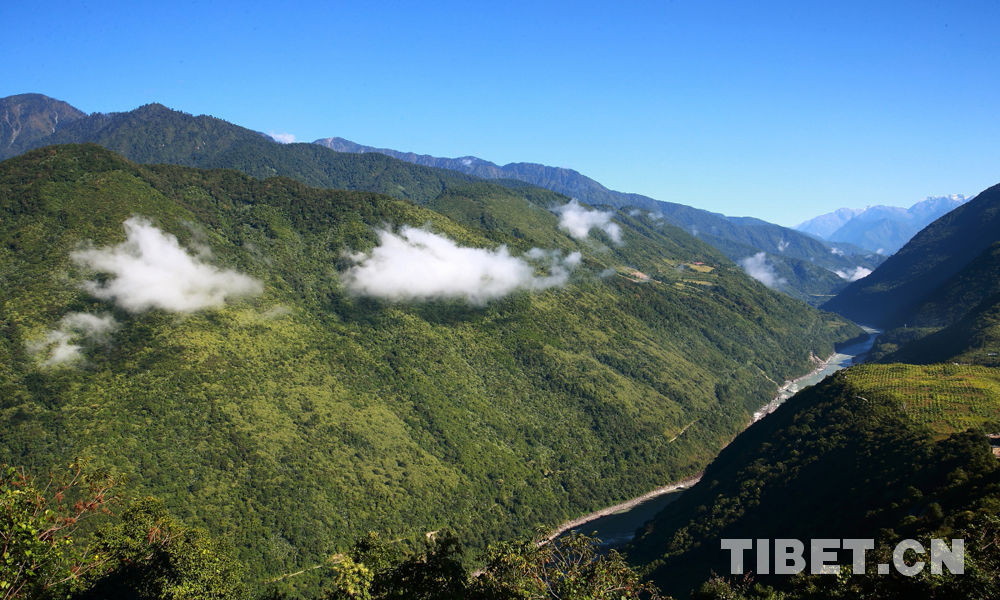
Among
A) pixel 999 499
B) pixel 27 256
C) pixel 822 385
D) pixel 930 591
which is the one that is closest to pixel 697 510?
pixel 822 385

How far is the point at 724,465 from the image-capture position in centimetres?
12988

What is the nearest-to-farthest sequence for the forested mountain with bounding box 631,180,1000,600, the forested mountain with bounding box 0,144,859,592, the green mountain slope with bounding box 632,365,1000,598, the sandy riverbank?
the forested mountain with bounding box 631,180,1000,600
the green mountain slope with bounding box 632,365,1000,598
the forested mountain with bounding box 0,144,859,592
the sandy riverbank

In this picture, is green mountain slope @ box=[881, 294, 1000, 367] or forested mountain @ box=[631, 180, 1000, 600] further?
green mountain slope @ box=[881, 294, 1000, 367]

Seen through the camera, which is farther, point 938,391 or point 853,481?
point 938,391

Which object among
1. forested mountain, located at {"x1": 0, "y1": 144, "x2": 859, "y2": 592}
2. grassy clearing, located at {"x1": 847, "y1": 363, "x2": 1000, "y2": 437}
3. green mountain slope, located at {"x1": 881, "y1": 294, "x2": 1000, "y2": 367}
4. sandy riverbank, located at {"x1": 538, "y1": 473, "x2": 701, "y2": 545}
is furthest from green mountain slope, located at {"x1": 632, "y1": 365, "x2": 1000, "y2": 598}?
forested mountain, located at {"x1": 0, "y1": 144, "x2": 859, "y2": 592}

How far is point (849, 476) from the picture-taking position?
88.6 meters

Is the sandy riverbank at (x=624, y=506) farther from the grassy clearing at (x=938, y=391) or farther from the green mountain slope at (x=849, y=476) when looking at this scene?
the grassy clearing at (x=938, y=391)

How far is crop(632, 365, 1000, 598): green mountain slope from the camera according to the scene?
6378 centimetres

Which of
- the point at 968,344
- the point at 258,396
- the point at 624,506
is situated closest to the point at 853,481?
the point at 624,506

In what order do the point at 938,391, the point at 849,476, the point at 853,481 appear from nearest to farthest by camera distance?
1. the point at 853,481
2. the point at 849,476
3. the point at 938,391

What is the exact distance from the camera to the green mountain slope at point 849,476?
6378cm

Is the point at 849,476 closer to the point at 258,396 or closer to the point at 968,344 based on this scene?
the point at 968,344

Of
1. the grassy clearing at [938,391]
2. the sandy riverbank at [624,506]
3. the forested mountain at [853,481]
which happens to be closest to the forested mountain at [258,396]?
the sandy riverbank at [624,506]

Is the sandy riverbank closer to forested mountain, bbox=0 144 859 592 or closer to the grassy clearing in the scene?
forested mountain, bbox=0 144 859 592
